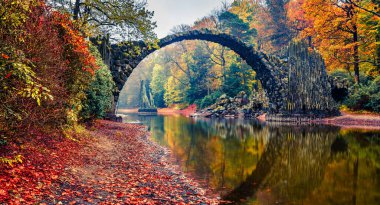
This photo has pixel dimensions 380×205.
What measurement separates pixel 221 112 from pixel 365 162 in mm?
29906

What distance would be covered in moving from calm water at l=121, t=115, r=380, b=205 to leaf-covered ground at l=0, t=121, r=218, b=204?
3.72ft

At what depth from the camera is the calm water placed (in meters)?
7.12

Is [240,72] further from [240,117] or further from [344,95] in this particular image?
[344,95]

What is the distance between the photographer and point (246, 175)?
9.16 metres

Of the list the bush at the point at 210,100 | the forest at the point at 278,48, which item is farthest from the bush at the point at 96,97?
the bush at the point at 210,100

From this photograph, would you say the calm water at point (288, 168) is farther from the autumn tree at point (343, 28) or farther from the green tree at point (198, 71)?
the green tree at point (198, 71)

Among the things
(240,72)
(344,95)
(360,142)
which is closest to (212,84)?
(240,72)

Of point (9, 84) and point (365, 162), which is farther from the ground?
point (9, 84)

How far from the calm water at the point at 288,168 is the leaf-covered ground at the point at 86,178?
3.72 ft

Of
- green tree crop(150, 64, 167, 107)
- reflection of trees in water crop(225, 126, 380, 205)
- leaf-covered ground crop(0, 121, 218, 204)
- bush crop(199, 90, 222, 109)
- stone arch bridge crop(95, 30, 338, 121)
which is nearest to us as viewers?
leaf-covered ground crop(0, 121, 218, 204)

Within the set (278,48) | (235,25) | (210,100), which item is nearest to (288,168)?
(210,100)

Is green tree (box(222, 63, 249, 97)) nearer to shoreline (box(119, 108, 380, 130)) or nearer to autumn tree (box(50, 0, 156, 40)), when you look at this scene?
shoreline (box(119, 108, 380, 130))

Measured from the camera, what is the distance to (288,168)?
1012 centimetres

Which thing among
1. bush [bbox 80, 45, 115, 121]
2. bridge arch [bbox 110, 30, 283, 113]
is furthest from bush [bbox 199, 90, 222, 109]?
bush [bbox 80, 45, 115, 121]
